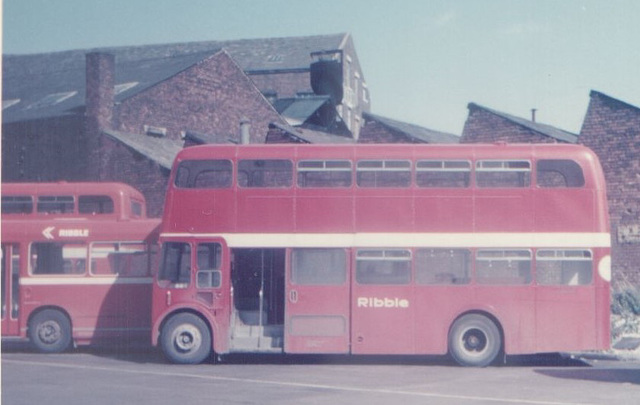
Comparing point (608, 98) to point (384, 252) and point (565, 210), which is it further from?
point (384, 252)

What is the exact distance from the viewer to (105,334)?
20656mm

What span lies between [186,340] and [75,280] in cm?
415

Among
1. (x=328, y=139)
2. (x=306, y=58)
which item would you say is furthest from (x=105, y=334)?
(x=306, y=58)

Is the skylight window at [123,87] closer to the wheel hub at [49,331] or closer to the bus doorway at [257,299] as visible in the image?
the wheel hub at [49,331]

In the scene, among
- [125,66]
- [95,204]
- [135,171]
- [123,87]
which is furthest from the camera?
[125,66]

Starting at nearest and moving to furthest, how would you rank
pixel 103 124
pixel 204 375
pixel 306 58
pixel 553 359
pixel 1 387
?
1. pixel 1 387
2. pixel 204 375
3. pixel 553 359
4. pixel 103 124
5. pixel 306 58

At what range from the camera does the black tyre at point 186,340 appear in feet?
58.5

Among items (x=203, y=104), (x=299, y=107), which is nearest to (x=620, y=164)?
(x=203, y=104)

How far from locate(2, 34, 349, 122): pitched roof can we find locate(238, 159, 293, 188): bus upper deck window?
2194cm

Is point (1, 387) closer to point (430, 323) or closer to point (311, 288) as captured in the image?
point (311, 288)

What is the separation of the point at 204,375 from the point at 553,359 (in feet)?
24.3

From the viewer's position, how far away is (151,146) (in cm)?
3678

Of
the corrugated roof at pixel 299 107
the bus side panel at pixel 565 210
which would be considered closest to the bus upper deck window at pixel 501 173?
the bus side panel at pixel 565 210

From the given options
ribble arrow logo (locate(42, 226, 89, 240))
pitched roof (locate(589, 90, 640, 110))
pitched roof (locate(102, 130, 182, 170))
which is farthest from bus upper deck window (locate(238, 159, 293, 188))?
pitched roof (locate(102, 130, 182, 170))
